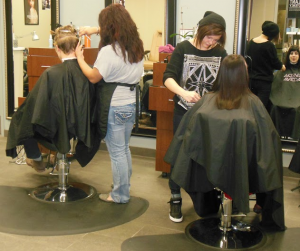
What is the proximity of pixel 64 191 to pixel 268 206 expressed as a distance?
146 cm

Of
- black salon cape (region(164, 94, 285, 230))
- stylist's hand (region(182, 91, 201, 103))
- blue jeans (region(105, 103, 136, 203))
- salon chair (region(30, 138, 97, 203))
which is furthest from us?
salon chair (region(30, 138, 97, 203))

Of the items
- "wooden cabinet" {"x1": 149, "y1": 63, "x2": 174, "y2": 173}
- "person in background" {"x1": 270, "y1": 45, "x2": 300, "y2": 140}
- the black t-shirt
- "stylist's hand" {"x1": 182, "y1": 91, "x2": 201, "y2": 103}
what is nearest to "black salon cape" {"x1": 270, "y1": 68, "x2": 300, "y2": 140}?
"person in background" {"x1": 270, "y1": 45, "x2": 300, "y2": 140}

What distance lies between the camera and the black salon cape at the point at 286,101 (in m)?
3.68

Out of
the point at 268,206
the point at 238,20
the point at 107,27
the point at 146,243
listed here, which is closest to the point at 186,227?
the point at 146,243

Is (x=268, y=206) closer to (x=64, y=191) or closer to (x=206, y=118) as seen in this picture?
(x=206, y=118)

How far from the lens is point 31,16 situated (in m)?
4.50

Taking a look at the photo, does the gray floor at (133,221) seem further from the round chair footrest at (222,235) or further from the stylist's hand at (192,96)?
the stylist's hand at (192,96)

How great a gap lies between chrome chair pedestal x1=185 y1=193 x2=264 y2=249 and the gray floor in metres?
0.09

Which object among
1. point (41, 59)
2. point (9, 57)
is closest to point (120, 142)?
point (41, 59)

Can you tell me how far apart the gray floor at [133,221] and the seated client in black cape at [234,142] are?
1.62 ft

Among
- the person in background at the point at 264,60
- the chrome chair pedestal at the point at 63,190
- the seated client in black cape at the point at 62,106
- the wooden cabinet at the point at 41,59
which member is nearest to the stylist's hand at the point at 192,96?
the seated client in black cape at the point at 62,106

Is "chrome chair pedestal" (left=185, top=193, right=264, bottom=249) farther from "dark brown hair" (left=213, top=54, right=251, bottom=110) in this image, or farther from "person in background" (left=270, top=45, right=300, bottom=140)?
"person in background" (left=270, top=45, right=300, bottom=140)

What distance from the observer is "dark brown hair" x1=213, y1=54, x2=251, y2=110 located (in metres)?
2.29

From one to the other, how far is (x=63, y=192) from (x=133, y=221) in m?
0.67
